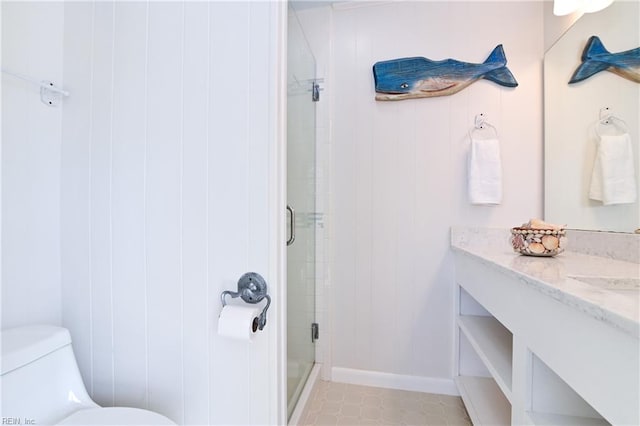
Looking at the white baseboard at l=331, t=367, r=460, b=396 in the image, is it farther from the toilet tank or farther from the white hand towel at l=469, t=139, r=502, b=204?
the toilet tank

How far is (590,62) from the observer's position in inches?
51.2

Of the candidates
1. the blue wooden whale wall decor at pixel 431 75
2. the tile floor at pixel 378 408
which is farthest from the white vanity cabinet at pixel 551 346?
the blue wooden whale wall decor at pixel 431 75

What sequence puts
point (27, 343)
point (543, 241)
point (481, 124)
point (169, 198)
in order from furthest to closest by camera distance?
point (481, 124) < point (543, 241) < point (169, 198) < point (27, 343)

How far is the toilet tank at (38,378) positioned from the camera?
717 mm

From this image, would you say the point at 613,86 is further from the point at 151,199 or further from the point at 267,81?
the point at 151,199

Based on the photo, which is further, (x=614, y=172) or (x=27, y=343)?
(x=614, y=172)

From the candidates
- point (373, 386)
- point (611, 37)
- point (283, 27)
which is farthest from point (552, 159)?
point (373, 386)

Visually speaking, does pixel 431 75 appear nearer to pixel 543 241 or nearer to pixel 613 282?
pixel 543 241

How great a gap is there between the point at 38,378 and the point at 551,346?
1.39 metres

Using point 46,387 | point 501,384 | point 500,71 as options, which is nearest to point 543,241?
point 501,384

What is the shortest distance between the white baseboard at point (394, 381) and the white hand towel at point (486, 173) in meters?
1.11

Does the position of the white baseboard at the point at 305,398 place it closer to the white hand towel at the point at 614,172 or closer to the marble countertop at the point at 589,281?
the marble countertop at the point at 589,281

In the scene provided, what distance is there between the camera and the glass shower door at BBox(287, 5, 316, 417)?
131 cm

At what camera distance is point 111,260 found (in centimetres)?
97
